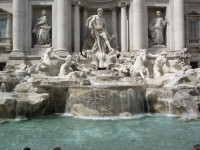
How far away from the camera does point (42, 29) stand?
16375 millimetres

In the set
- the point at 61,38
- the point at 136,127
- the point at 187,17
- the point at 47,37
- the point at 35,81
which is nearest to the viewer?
the point at 136,127

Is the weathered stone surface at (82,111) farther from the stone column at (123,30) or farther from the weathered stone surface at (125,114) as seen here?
the stone column at (123,30)

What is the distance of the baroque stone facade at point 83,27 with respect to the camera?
15.8 metres

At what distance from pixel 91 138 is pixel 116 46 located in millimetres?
11848

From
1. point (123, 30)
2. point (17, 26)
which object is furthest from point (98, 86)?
point (17, 26)

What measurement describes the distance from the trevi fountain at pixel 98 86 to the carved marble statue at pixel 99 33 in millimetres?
75

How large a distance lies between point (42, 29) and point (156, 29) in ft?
29.6

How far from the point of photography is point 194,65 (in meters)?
18.4

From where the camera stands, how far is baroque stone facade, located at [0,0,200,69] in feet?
51.7

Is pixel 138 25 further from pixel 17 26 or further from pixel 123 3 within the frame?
pixel 17 26

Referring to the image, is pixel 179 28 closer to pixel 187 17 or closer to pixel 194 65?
pixel 187 17

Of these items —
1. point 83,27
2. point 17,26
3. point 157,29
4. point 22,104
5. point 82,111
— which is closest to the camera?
point 22,104

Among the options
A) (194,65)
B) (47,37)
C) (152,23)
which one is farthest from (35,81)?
(194,65)

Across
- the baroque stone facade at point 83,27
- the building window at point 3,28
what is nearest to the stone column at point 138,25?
the baroque stone facade at point 83,27
